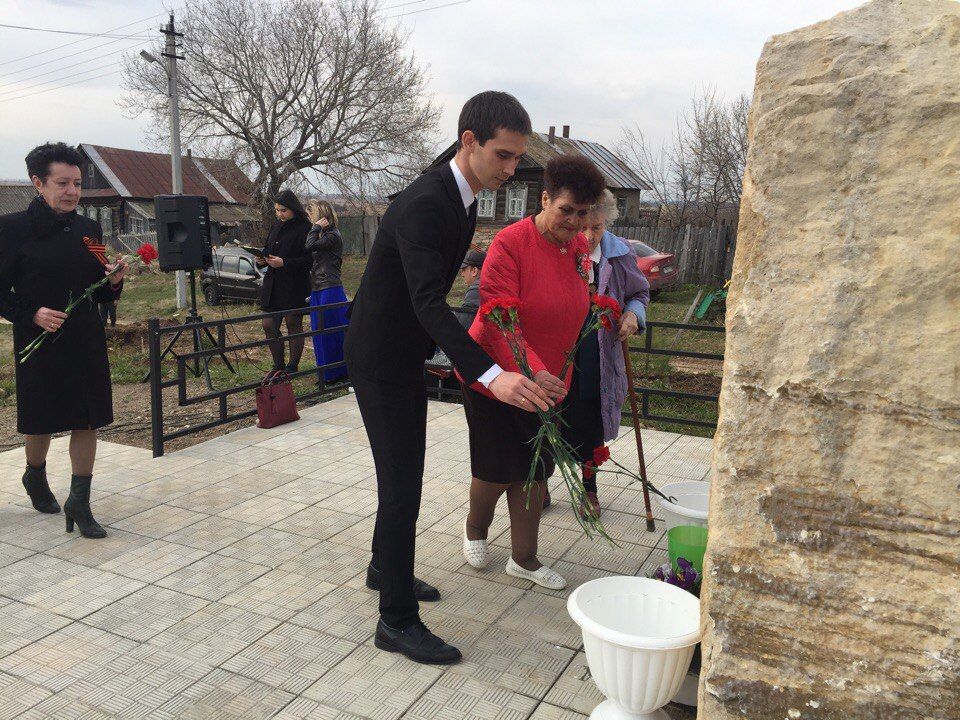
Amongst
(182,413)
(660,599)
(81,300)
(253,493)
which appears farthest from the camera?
(182,413)

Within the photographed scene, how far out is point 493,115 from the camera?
2.66 m

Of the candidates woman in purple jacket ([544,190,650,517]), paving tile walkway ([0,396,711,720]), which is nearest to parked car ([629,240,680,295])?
paving tile walkway ([0,396,711,720])

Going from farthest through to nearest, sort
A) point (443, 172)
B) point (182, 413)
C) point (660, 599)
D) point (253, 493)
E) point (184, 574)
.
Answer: point (182, 413), point (253, 493), point (184, 574), point (443, 172), point (660, 599)

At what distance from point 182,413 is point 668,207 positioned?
1729 cm

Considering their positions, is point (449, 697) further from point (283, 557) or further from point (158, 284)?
point (158, 284)

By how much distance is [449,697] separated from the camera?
2.66 m

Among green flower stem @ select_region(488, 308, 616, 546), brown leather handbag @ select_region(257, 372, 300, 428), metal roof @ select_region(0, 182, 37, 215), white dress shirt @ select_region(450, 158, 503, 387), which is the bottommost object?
brown leather handbag @ select_region(257, 372, 300, 428)

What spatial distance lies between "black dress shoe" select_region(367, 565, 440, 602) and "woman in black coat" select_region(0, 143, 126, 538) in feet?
4.99

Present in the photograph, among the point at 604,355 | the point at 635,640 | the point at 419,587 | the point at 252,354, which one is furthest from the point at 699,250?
the point at 635,640

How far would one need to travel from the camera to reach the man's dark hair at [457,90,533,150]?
2.66m

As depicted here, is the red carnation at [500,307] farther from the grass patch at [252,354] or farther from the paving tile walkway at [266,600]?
the grass patch at [252,354]

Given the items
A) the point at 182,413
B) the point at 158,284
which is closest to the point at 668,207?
the point at 158,284

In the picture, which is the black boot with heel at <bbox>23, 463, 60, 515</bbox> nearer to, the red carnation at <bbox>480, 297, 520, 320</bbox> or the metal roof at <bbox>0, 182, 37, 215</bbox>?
the red carnation at <bbox>480, 297, 520, 320</bbox>

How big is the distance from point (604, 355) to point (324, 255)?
4.87m
